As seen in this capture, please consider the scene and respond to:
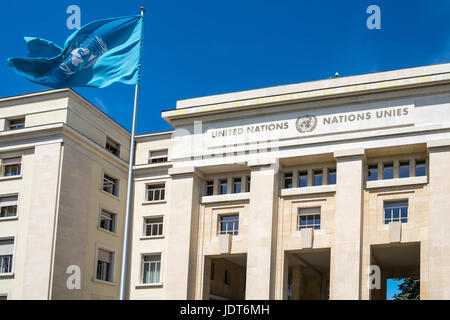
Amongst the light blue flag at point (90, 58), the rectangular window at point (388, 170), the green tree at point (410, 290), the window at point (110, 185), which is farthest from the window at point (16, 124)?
the green tree at point (410, 290)

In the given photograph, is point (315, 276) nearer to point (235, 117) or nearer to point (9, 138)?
point (235, 117)

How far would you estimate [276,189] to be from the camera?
39.0m

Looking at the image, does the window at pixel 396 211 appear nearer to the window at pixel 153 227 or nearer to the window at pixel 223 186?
the window at pixel 223 186

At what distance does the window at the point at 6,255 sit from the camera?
127 ft

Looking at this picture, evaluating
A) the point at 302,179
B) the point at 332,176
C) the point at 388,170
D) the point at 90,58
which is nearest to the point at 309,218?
the point at 302,179

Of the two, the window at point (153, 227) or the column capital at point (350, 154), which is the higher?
the column capital at point (350, 154)

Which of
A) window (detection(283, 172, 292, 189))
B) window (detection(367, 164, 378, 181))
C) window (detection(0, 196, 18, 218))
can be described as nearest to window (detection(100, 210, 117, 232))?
window (detection(0, 196, 18, 218))

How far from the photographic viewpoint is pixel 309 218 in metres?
38.5

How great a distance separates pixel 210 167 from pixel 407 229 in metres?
12.0

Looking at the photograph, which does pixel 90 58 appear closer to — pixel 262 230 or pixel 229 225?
pixel 262 230

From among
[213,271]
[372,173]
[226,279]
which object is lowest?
[226,279]

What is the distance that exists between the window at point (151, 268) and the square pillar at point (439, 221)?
17.5 m

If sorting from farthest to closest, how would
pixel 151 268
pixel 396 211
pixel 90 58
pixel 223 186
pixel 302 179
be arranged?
1. pixel 151 268
2. pixel 223 186
3. pixel 302 179
4. pixel 396 211
5. pixel 90 58

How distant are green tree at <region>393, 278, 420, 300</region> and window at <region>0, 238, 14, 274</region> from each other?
3661 centimetres
